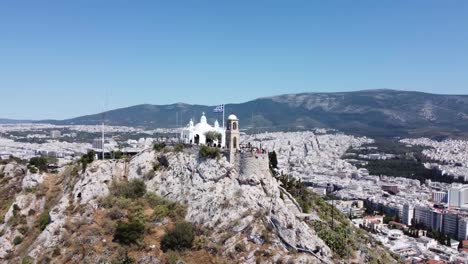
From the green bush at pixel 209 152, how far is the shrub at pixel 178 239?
287 inches

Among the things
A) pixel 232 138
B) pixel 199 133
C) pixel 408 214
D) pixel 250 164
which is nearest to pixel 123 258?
pixel 250 164

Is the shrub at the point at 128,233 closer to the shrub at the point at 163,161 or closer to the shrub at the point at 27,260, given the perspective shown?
the shrub at the point at 27,260

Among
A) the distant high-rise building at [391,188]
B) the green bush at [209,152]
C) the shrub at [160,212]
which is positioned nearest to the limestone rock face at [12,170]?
the shrub at [160,212]

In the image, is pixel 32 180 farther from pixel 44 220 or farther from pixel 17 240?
pixel 17 240

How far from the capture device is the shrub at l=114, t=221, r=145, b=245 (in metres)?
36.0

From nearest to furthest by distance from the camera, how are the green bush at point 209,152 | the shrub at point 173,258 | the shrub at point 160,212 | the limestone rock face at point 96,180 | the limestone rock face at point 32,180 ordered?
the shrub at point 173,258
the shrub at point 160,212
the green bush at point 209,152
the limestone rock face at point 96,180
the limestone rock face at point 32,180

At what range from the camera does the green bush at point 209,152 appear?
4000 centimetres

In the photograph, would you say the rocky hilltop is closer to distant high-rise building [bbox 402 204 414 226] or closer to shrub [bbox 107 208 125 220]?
shrub [bbox 107 208 125 220]

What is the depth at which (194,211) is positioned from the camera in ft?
126

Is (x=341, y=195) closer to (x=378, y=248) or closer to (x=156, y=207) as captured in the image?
(x=378, y=248)

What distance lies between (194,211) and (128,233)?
587 cm

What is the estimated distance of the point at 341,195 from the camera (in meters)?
127

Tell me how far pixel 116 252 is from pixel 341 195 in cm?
10013

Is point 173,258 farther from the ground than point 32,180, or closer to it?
closer to it
